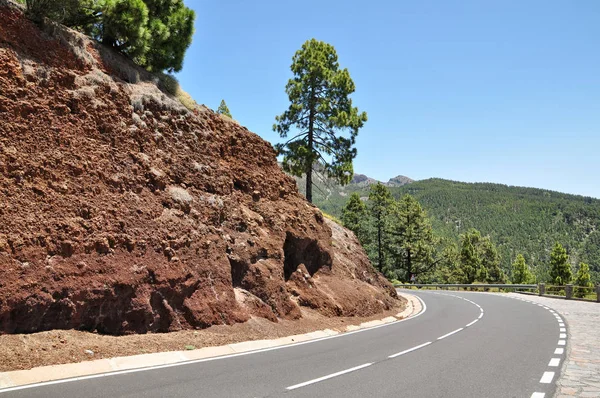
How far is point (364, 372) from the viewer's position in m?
8.55

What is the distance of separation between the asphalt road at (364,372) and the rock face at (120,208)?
8.04ft

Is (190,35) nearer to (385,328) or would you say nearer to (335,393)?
(385,328)

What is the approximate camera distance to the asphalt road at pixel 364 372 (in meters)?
6.89

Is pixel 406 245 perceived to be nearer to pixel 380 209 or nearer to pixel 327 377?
pixel 380 209

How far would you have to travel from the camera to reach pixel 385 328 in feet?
55.1

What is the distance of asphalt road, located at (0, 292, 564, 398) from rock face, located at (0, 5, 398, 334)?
8.04 ft

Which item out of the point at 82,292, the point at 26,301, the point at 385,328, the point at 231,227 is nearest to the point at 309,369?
the point at 82,292

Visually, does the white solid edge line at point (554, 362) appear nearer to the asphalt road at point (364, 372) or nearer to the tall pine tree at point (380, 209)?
the asphalt road at point (364, 372)

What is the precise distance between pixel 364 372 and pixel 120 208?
7426mm

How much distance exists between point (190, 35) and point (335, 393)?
15.4 meters

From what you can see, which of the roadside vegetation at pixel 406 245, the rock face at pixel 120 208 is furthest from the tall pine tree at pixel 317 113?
the roadside vegetation at pixel 406 245

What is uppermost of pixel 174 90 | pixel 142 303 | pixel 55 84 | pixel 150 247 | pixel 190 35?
pixel 190 35

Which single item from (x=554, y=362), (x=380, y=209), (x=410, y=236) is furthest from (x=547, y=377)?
(x=380, y=209)

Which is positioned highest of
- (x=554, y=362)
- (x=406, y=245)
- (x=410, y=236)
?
(x=410, y=236)
